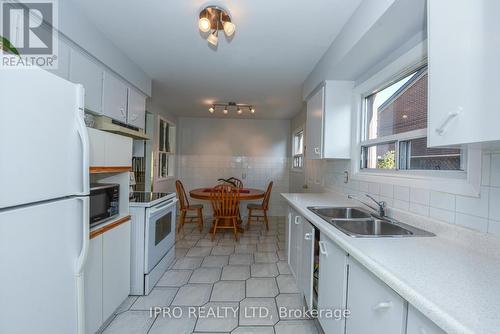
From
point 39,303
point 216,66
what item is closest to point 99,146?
point 39,303

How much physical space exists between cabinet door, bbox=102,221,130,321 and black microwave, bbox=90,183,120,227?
12 cm

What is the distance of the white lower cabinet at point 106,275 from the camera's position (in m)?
1.39

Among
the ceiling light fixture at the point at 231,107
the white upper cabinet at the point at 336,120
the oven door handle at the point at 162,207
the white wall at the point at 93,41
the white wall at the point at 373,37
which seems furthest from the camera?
the ceiling light fixture at the point at 231,107

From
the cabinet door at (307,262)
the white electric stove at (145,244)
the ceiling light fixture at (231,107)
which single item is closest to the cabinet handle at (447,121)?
the cabinet door at (307,262)

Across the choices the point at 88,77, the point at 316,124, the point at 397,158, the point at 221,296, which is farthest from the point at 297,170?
the point at 88,77

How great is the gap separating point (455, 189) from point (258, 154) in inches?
165

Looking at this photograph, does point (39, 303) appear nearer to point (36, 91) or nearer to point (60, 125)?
point (60, 125)

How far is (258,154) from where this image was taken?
5230mm

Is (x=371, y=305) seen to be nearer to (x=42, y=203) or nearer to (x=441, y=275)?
(x=441, y=275)

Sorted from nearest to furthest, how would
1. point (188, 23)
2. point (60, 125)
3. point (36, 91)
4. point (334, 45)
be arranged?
point (36, 91)
point (60, 125)
point (188, 23)
point (334, 45)

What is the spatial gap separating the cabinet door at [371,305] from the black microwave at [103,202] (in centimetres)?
158

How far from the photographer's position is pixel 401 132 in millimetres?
1665

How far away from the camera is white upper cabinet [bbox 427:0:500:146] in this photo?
67cm

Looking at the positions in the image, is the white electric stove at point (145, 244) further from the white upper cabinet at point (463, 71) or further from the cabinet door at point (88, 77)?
the white upper cabinet at point (463, 71)
